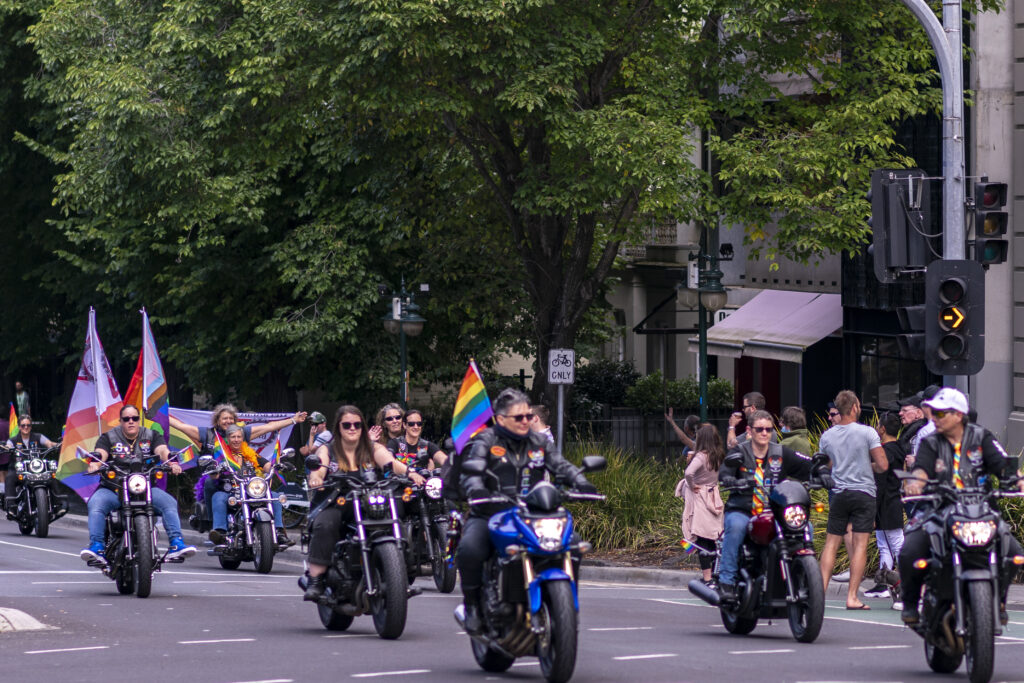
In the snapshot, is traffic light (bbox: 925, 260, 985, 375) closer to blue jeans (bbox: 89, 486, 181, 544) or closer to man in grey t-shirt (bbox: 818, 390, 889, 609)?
man in grey t-shirt (bbox: 818, 390, 889, 609)

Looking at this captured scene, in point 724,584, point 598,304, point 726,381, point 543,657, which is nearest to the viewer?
point 543,657

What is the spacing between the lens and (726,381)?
35594 mm

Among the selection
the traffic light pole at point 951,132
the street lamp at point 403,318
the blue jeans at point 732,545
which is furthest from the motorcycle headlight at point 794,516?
the street lamp at point 403,318

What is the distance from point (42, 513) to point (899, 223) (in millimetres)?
12882

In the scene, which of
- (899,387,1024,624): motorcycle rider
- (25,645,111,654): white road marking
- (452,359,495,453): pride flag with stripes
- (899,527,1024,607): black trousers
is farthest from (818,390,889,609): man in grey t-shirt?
(25,645,111,654): white road marking

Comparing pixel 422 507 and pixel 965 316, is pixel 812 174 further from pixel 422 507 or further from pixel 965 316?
pixel 422 507

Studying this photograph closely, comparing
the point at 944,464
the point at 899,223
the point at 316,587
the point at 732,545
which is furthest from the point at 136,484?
the point at 944,464

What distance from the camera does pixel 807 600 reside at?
1079 centimetres

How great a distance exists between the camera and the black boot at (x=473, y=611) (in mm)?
9492

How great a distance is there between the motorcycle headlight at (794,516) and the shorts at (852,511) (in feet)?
6.95

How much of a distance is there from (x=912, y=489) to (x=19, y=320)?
28.6m

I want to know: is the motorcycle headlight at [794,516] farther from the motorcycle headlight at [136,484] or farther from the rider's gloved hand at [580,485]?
the motorcycle headlight at [136,484]

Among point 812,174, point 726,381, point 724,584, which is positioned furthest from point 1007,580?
point 726,381

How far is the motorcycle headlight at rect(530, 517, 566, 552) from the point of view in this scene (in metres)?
8.93
